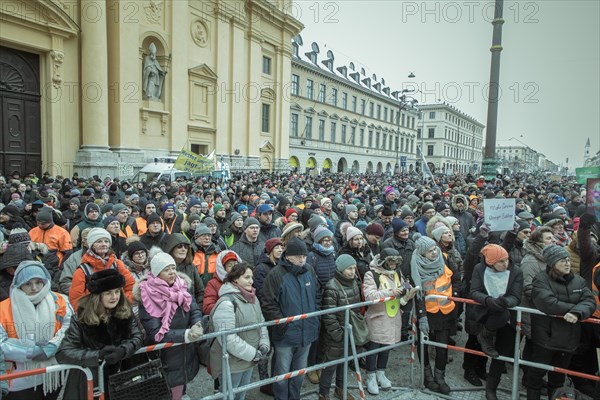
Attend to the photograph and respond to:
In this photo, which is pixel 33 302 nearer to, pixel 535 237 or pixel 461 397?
pixel 461 397

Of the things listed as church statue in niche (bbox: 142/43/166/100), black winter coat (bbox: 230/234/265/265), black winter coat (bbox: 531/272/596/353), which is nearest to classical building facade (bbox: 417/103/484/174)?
church statue in niche (bbox: 142/43/166/100)

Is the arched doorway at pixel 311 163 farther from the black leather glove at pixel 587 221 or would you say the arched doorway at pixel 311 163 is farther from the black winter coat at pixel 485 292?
the black winter coat at pixel 485 292

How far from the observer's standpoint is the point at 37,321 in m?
3.10

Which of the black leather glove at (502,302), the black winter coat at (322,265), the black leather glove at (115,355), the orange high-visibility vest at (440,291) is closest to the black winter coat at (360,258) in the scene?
the black winter coat at (322,265)

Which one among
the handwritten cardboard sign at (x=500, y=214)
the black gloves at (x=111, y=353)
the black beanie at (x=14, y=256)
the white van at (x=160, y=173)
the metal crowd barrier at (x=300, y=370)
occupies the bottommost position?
the metal crowd barrier at (x=300, y=370)

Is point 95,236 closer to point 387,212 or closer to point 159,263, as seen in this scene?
point 159,263

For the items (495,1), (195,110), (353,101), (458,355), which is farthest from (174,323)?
(353,101)

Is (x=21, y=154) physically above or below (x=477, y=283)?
above

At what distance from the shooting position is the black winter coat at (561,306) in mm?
3770

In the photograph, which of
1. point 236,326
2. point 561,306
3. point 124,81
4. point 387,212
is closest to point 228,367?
point 236,326

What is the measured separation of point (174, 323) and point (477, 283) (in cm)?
319

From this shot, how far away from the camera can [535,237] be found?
4.78 metres

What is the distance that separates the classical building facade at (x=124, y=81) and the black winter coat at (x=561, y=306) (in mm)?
20163

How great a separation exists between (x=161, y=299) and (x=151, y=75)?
22.5m
